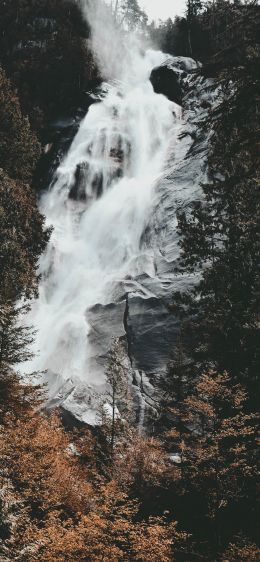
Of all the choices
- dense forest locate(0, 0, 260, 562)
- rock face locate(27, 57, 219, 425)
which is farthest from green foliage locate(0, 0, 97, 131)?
dense forest locate(0, 0, 260, 562)

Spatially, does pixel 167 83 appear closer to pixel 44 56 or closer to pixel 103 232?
pixel 44 56

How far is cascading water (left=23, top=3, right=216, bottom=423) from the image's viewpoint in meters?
31.5

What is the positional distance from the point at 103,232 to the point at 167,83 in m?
30.4

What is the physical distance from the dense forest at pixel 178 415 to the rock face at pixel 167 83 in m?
29.9

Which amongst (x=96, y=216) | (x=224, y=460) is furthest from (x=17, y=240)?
(x=96, y=216)

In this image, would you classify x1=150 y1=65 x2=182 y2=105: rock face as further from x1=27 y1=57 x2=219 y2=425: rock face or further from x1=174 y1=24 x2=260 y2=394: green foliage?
x1=174 y1=24 x2=260 y2=394: green foliage

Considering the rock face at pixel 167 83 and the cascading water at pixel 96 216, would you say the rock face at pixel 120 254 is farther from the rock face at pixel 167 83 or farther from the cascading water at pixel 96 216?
the rock face at pixel 167 83

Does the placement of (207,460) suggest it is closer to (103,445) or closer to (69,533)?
(69,533)

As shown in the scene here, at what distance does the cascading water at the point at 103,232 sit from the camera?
31547 millimetres

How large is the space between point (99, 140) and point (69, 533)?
1897 inches

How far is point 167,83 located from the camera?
61.6 metres

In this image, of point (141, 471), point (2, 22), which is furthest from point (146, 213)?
point (2, 22)

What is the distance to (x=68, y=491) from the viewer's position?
15102mm

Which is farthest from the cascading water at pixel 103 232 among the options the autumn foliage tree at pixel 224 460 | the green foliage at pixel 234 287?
the autumn foliage tree at pixel 224 460
